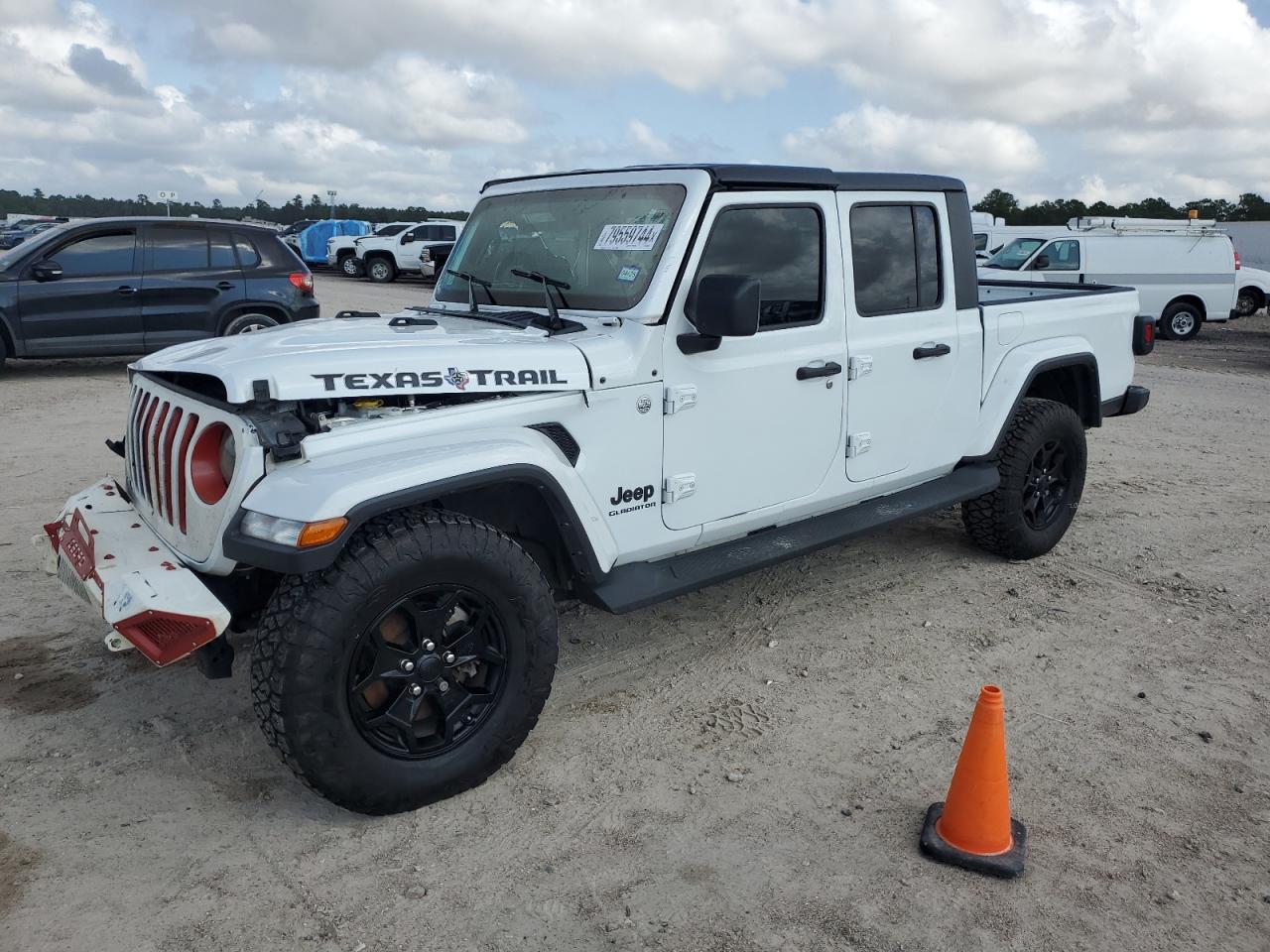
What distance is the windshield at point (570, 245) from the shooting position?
3836mm

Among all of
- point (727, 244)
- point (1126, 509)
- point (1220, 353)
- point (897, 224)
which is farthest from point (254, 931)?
point (1220, 353)

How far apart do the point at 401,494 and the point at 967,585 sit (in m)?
3.36

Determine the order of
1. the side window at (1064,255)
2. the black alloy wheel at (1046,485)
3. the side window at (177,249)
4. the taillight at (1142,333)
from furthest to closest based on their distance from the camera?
1. the side window at (1064,255)
2. the side window at (177,249)
3. the taillight at (1142,333)
4. the black alloy wheel at (1046,485)

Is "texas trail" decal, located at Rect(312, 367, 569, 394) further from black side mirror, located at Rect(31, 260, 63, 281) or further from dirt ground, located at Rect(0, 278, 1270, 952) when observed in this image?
black side mirror, located at Rect(31, 260, 63, 281)

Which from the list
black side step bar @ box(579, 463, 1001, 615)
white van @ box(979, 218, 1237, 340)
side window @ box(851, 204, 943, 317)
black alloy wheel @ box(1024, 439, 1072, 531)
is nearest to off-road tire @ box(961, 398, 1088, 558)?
black alloy wheel @ box(1024, 439, 1072, 531)

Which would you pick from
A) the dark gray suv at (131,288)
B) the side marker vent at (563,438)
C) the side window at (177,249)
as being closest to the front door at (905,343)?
the side marker vent at (563,438)

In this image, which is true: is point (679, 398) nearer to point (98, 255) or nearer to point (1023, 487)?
point (1023, 487)

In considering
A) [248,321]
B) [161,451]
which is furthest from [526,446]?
[248,321]

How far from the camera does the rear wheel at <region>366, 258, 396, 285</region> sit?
1054 inches

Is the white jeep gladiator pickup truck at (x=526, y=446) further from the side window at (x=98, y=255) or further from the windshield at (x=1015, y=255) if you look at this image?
the windshield at (x=1015, y=255)

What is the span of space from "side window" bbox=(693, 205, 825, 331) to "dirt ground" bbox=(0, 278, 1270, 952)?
1.48m

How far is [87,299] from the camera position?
10.3 metres

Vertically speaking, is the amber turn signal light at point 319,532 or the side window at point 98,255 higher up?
the side window at point 98,255

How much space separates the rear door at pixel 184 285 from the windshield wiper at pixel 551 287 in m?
7.37
